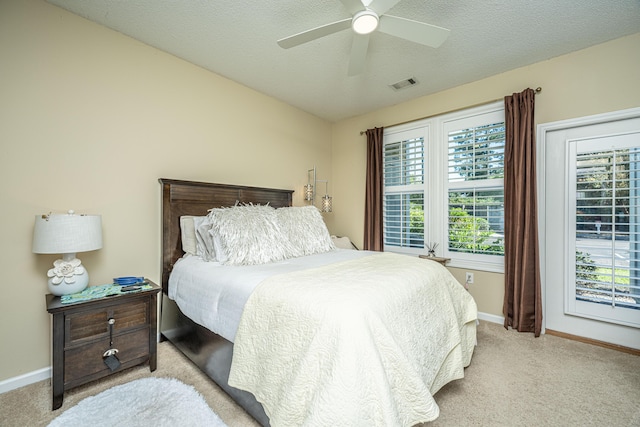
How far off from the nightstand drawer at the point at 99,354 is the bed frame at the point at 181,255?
0.28 meters

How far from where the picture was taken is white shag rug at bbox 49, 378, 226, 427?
1439 mm

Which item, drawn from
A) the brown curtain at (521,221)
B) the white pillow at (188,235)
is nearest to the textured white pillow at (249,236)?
the white pillow at (188,235)

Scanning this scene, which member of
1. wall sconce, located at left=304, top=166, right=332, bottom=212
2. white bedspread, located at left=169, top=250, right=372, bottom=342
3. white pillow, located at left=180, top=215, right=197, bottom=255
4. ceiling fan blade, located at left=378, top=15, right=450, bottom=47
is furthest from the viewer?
wall sconce, located at left=304, top=166, right=332, bottom=212

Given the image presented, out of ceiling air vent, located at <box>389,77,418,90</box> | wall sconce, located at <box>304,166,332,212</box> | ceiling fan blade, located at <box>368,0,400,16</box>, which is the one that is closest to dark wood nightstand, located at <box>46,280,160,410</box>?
wall sconce, located at <box>304,166,332,212</box>

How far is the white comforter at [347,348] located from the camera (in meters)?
1.04

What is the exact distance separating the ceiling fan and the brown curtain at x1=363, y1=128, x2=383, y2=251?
1849 mm

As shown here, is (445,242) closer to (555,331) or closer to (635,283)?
(555,331)

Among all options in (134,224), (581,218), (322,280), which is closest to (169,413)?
(322,280)

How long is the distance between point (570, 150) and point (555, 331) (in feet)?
5.66

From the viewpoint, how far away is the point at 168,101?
2.50m

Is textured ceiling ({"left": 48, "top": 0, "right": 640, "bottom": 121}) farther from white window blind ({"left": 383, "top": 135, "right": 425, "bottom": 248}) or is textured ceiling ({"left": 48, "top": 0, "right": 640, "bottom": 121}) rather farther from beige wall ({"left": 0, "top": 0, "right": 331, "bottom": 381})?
white window blind ({"left": 383, "top": 135, "right": 425, "bottom": 248})

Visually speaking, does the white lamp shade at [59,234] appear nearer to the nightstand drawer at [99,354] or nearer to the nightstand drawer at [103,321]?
the nightstand drawer at [103,321]

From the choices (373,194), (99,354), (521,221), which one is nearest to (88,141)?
(99,354)

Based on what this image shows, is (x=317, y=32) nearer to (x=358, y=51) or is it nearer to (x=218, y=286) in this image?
(x=358, y=51)
